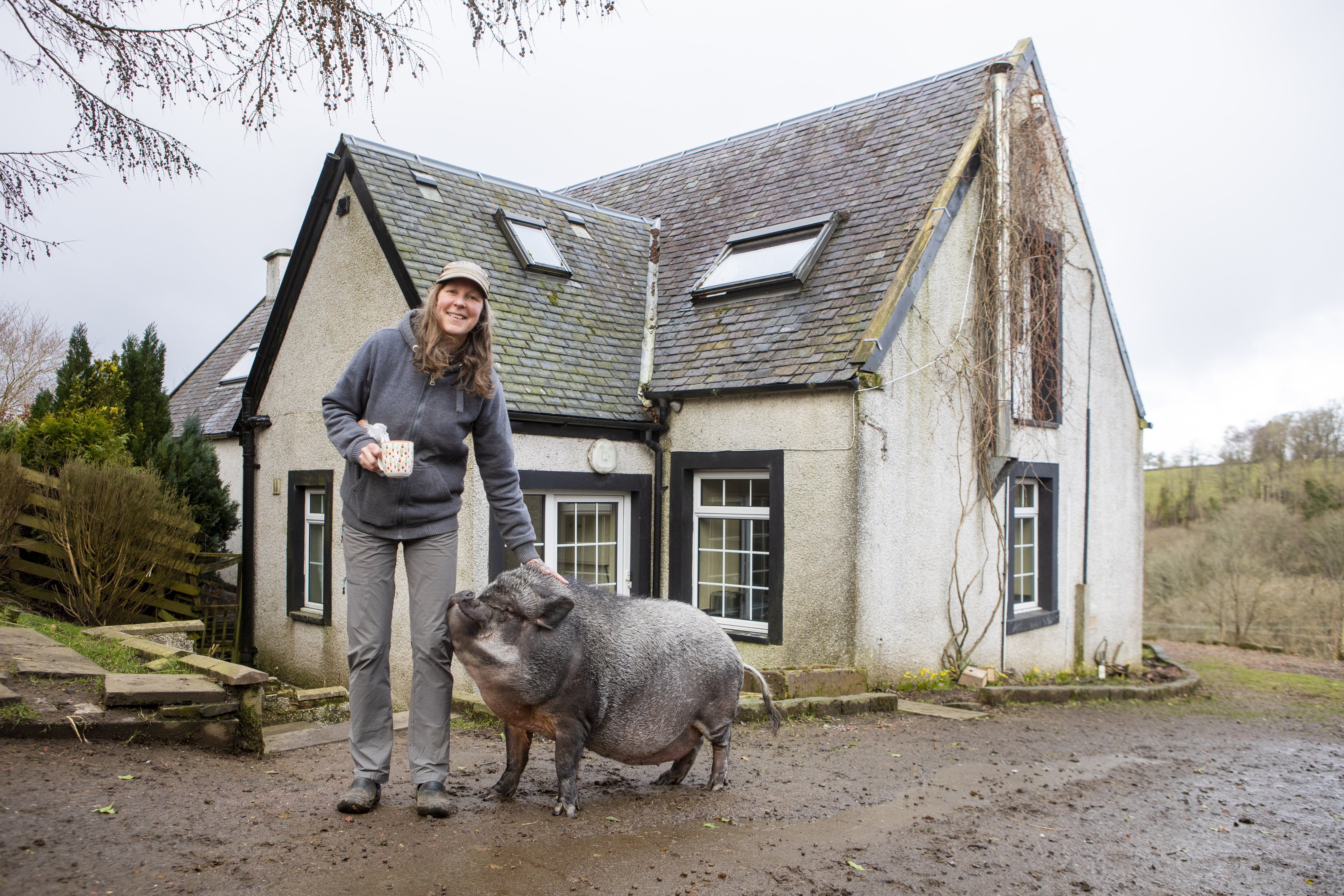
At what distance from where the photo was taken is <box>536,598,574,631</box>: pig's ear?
395 cm

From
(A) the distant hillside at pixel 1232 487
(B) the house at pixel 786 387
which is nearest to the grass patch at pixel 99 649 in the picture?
(B) the house at pixel 786 387

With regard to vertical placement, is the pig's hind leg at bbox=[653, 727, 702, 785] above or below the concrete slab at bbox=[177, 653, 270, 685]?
below

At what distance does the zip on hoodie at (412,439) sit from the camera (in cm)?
403

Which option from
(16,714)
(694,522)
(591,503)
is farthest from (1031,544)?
(16,714)

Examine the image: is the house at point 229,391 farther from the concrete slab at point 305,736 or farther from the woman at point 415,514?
the woman at point 415,514

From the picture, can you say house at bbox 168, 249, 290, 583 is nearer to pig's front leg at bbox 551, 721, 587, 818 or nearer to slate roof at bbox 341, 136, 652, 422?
slate roof at bbox 341, 136, 652, 422

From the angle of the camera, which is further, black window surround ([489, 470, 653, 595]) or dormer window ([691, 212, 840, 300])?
dormer window ([691, 212, 840, 300])

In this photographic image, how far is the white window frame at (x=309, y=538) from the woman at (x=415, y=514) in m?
7.06

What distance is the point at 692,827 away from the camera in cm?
418

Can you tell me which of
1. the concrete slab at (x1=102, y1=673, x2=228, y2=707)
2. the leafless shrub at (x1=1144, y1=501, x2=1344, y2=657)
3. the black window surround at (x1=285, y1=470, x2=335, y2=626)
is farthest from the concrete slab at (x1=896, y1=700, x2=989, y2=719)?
the leafless shrub at (x1=1144, y1=501, x2=1344, y2=657)

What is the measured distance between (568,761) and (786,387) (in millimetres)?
5376

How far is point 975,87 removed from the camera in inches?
433

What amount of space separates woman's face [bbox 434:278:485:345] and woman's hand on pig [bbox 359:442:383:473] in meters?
0.64

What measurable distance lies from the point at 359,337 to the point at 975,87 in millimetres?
7823
